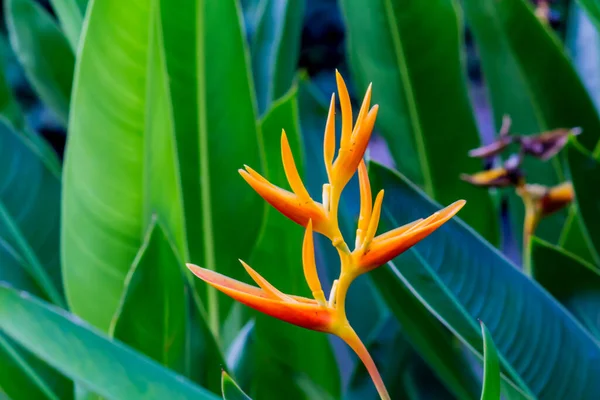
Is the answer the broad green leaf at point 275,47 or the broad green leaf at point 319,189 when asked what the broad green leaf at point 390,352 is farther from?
the broad green leaf at point 275,47

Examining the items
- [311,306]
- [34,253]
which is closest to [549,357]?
[311,306]

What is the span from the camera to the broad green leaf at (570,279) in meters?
0.39

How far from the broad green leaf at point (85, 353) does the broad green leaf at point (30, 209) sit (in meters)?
0.31

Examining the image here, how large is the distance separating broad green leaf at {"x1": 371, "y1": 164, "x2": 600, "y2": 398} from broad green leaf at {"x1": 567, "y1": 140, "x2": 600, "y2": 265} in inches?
4.9

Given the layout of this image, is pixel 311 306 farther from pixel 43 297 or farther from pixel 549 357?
pixel 43 297

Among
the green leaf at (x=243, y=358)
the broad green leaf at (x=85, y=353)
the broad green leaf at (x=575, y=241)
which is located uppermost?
the broad green leaf at (x=85, y=353)

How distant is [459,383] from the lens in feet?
1.45

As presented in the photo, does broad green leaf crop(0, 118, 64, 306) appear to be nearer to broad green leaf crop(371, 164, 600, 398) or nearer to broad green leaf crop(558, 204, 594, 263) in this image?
broad green leaf crop(371, 164, 600, 398)

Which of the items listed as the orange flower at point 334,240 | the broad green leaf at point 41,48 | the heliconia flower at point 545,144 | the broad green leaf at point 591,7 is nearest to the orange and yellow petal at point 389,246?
the orange flower at point 334,240

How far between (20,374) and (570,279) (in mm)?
365

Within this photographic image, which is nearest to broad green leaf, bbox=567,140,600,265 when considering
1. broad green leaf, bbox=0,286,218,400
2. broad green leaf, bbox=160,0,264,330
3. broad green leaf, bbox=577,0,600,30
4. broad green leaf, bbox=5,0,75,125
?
broad green leaf, bbox=577,0,600,30

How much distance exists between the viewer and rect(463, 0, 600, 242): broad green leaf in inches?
22.8

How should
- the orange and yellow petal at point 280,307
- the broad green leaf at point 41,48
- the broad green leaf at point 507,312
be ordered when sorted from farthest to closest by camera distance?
the broad green leaf at point 41,48 → the broad green leaf at point 507,312 → the orange and yellow petal at point 280,307

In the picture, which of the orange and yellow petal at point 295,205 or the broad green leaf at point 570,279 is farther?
the broad green leaf at point 570,279
